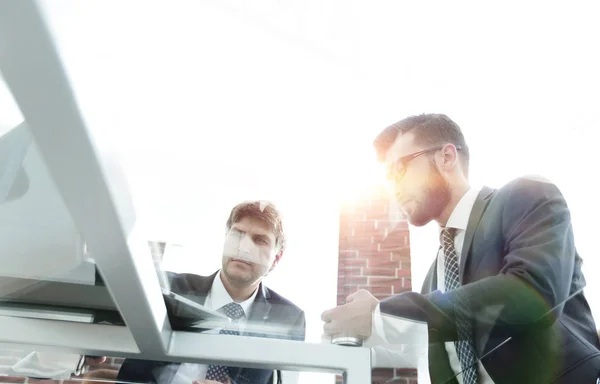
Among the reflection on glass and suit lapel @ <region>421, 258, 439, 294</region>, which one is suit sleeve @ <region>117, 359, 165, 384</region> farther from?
suit lapel @ <region>421, 258, 439, 294</region>

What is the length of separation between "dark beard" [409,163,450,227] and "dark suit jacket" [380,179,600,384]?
0.18 ft

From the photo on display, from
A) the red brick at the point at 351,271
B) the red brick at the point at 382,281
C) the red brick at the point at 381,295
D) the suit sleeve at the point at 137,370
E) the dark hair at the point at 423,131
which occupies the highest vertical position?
the dark hair at the point at 423,131

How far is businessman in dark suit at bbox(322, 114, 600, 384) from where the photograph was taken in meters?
0.65

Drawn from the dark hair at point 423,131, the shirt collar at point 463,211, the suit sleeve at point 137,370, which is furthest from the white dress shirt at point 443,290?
the suit sleeve at point 137,370

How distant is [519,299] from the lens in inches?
25.6

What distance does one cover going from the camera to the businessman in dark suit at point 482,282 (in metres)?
0.65

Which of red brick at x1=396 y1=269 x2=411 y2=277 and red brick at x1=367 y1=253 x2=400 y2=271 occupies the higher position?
red brick at x1=367 y1=253 x2=400 y2=271

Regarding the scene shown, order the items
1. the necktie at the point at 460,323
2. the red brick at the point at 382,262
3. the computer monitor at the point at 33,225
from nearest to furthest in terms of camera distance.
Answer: the computer monitor at the point at 33,225, the necktie at the point at 460,323, the red brick at the point at 382,262

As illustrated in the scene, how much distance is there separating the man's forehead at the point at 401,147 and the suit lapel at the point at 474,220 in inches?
5.3

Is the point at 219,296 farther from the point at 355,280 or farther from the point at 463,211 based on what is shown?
the point at 463,211

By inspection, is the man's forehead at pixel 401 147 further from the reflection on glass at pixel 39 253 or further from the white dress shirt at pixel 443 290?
the reflection on glass at pixel 39 253

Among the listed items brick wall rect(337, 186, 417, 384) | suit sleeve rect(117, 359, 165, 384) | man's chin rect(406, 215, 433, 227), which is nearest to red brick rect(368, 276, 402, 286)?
brick wall rect(337, 186, 417, 384)

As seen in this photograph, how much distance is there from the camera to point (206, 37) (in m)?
0.69

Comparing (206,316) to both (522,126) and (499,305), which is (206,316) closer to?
(499,305)
